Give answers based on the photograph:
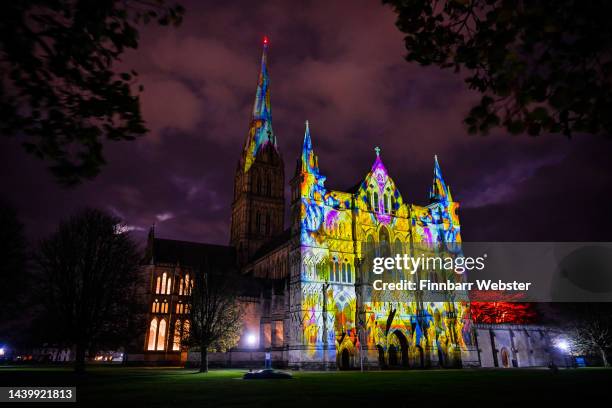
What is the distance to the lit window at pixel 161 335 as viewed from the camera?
177ft

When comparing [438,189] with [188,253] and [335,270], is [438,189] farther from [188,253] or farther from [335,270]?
[188,253]

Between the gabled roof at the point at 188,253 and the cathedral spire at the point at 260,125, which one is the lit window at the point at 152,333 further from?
the cathedral spire at the point at 260,125

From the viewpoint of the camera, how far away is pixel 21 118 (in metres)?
5.34

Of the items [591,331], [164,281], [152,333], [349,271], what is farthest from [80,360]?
[591,331]

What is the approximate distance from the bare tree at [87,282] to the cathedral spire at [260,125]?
4450 cm

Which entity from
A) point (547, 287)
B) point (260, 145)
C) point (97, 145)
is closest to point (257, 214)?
point (260, 145)

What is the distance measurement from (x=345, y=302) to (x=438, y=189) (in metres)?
21.2

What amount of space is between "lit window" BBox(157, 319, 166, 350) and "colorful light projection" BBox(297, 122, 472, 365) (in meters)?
25.9

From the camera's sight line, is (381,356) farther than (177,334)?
Yes

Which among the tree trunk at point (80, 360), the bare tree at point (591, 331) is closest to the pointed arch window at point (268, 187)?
the tree trunk at point (80, 360)

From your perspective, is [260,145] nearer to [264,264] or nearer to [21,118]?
[264,264]

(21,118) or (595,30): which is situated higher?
(595,30)

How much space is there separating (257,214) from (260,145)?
14114 mm

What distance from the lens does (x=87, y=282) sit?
3083 centimetres
